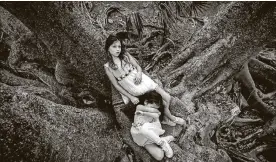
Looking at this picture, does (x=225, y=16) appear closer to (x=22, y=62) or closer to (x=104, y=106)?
(x=104, y=106)

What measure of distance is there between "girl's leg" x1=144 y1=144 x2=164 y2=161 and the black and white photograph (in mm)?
11

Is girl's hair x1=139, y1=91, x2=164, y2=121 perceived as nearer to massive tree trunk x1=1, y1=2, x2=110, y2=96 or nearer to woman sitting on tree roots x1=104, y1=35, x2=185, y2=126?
woman sitting on tree roots x1=104, y1=35, x2=185, y2=126

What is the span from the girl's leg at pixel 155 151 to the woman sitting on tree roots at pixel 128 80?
428 millimetres

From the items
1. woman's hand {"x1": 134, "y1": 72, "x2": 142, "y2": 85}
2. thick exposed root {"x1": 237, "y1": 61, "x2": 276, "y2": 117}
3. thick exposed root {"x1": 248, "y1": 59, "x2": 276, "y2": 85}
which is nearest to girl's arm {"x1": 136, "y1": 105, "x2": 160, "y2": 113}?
woman's hand {"x1": 134, "y1": 72, "x2": 142, "y2": 85}

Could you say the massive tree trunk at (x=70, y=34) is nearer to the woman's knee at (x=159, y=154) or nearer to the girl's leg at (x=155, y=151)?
the girl's leg at (x=155, y=151)

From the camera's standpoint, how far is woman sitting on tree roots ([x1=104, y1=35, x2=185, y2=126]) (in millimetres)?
3840

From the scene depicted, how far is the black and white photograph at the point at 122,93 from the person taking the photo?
3295 mm

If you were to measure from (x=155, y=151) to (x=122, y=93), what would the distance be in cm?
78

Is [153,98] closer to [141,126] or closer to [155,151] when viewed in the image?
[141,126]

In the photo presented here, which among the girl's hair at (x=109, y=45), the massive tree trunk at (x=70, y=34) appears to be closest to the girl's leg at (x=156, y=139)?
the girl's hair at (x=109, y=45)

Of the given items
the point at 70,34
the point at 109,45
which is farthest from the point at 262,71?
the point at 70,34

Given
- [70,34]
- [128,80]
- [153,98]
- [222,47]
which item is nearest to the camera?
[153,98]

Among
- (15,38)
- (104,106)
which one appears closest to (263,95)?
(104,106)

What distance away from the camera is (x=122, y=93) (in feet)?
12.9
